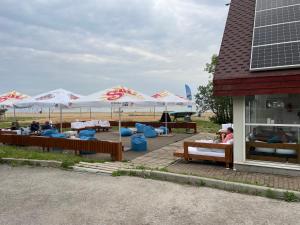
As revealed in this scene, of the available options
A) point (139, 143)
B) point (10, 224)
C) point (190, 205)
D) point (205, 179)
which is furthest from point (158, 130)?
point (10, 224)

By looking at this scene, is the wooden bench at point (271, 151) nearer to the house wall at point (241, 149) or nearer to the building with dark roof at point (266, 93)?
the building with dark roof at point (266, 93)

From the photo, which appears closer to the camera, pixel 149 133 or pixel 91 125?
pixel 149 133

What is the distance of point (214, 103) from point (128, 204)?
22685 mm

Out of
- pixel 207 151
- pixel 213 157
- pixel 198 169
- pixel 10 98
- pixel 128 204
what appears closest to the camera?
pixel 128 204

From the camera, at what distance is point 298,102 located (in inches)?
331

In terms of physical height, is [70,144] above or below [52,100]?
below

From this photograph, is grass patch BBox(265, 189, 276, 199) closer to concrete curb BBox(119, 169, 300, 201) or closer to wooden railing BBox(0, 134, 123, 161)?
concrete curb BBox(119, 169, 300, 201)

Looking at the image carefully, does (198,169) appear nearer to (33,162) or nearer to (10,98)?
(33,162)

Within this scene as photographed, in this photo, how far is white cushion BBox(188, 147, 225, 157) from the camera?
966 centimetres

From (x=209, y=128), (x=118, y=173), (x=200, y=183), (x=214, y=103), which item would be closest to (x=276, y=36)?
(x=200, y=183)

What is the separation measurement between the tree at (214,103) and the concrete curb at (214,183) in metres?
18.1

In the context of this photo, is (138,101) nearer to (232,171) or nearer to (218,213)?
(232,171)

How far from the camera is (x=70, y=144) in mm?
12062

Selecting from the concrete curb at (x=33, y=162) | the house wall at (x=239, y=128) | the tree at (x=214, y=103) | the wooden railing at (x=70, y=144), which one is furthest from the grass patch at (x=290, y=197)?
the tree at (x=214, y=103)
